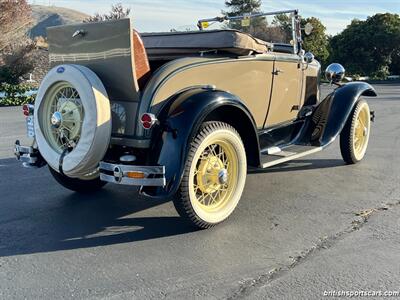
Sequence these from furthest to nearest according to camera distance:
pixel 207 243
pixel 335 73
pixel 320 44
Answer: pixel 320 44 → pixel 335 73 → pixel 207 243

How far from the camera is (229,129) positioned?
3875mm

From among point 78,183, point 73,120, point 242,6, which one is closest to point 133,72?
point 73,120

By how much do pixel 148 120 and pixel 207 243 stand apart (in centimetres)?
100

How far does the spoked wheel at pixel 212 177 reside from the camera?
3543 millimetres

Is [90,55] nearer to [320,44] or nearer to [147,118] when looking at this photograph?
[147,118]

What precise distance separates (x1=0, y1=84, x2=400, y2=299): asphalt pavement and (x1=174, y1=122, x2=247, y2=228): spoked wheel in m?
0.15

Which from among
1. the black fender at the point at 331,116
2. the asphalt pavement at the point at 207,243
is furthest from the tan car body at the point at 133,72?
the black fender at the point at 331,116

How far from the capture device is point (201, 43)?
14.3 feet

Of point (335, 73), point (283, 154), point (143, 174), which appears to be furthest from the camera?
point (335, 73)

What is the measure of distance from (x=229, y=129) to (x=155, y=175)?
2.72 ft

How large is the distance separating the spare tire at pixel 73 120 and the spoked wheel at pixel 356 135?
3.25m

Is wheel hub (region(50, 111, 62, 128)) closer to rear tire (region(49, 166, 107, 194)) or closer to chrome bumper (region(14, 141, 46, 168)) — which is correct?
chrome bumper (region(14, 141, 46, 168))

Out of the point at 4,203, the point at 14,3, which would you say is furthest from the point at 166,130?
the point at 14,3

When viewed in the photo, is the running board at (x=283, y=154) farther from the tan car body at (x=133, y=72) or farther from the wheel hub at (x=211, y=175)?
the wheel hub at (x=211, y=175)
